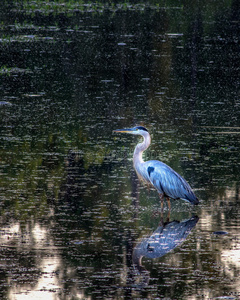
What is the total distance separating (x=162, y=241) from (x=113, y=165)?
3212 millimetres

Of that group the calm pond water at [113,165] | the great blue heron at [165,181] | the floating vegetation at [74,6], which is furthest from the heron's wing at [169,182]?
the floating vegetation at [74,6]

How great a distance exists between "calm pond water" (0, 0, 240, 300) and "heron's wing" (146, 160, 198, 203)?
0.22 m

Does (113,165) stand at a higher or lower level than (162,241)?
lower

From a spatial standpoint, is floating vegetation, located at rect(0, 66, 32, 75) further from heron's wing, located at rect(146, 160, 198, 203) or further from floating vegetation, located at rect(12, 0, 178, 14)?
floating vegetation, located at rect(12, 0, 178, 14)

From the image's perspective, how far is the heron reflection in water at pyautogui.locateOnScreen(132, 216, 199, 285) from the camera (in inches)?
268

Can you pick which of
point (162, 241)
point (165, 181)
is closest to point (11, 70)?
point (165, 181)

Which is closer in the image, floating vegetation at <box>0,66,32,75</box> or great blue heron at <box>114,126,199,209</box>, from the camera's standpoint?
great blue heron at <box>114,126,199,209</box>

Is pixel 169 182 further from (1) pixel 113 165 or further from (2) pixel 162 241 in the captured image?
(1) pixel 113 165

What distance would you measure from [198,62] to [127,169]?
9835 mm

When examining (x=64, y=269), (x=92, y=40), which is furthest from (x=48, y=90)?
(x=64, y=269)

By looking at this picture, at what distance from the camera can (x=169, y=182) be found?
8500mm

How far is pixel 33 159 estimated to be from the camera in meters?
10.5

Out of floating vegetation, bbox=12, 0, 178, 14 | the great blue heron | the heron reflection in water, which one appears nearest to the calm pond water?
the heron reflection in water

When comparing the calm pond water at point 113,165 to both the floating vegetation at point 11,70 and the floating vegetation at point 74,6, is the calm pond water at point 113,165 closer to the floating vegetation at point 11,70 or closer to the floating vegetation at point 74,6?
the floating vegetation at point 11,70
